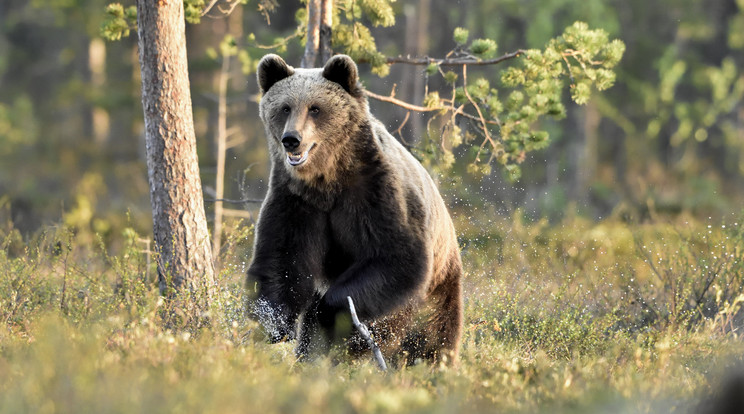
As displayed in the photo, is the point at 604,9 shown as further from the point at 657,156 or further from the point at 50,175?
the point at 50,175

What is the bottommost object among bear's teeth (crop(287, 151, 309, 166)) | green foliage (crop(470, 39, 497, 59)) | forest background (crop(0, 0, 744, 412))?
forest background (crop(0, 0, 744, 412))

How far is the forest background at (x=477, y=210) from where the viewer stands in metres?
4.09

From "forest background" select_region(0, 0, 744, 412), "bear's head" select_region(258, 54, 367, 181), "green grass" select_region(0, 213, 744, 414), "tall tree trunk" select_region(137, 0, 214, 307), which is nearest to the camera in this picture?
"green grass" select_region(0, 213, 744, 414)

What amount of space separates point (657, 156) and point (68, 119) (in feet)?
71.1

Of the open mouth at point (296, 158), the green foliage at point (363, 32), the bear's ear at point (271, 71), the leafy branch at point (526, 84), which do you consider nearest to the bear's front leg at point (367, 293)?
the open mouth at point (296, 158)

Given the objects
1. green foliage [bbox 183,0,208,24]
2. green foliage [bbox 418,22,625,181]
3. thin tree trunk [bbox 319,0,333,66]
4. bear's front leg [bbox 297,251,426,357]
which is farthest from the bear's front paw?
green foliage [bbox 183,0,208,24]

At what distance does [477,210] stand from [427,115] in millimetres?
6985

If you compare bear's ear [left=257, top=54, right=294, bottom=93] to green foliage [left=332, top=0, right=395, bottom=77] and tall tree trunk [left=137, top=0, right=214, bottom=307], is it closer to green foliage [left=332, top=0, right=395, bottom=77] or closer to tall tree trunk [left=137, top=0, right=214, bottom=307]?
tall tree trunk [left=137, top=0, right=214, bottom=307]

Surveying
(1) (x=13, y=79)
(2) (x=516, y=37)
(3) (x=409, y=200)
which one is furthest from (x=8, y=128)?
(3) (x=409, y=200)

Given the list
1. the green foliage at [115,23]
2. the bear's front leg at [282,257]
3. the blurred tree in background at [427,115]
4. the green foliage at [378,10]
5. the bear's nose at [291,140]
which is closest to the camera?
the bear's nose at [291,140]

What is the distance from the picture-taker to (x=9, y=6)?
92.2 ft

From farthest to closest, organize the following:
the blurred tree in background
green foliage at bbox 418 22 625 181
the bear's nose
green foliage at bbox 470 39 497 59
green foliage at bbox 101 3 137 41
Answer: the blurred tree in background
green foliage at bbox 470 39 497 59
green foliage at bbox 418 22 625 181
green foliage at bbox 101 3 137 41
the bear's nose

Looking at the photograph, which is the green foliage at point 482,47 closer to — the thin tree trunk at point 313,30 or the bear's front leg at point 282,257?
the thin tree trunk at point 313,30

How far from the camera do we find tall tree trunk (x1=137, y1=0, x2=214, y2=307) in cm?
600
